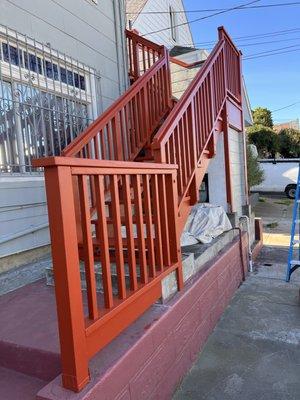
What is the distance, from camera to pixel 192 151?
11.8ft

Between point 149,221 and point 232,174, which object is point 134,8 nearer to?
point 232,174

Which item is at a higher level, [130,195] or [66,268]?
[130,195]

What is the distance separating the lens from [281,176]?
16016 mm

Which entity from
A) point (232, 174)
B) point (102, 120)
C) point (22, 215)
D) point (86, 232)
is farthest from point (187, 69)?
point (86, 232)

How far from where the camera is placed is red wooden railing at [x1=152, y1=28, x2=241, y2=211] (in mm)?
3058

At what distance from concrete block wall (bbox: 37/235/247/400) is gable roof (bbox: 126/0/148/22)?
8.70 meters

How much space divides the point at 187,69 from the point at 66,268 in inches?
285

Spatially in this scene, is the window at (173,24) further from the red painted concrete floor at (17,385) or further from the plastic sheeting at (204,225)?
the red painted concrete floor at (17,385)

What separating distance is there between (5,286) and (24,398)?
1.27 meters

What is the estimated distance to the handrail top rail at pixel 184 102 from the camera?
284 centimetres

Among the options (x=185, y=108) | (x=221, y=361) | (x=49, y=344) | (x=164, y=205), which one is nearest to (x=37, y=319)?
(x=49, y=344)

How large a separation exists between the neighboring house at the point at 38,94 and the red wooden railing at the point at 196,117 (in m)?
1.31

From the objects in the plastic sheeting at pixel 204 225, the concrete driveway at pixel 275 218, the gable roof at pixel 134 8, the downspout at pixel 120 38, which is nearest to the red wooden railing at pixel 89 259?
the plastic sheeting at pixel 204 225

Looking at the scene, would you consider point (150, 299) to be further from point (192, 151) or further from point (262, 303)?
point (262, 303)
